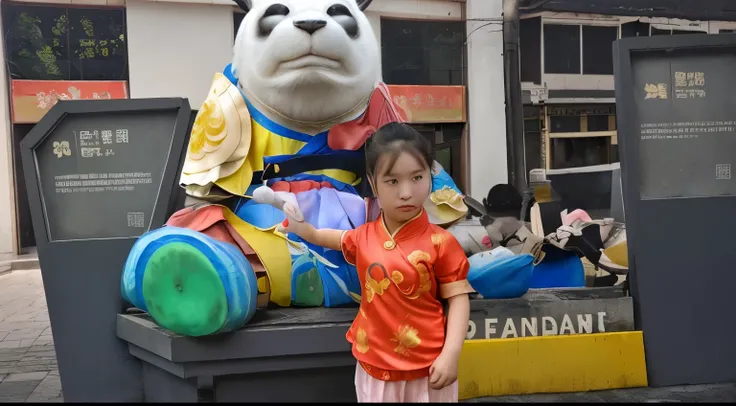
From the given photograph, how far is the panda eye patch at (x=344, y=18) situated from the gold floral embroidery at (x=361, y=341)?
3.94ft

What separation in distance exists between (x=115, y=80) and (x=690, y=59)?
705 cm

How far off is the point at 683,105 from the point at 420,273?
1.60 metres

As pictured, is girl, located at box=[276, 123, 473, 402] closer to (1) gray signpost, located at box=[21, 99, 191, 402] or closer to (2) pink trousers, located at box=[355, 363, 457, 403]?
(2) pink trousers, located at box=[355, 363, 457, 403]

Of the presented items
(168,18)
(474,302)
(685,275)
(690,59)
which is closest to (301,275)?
(474,302)

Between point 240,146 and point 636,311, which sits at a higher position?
point 240,146

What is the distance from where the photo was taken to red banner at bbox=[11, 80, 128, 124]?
7.66 m

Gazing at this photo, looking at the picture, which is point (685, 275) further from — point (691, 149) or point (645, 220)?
point (691, 149)

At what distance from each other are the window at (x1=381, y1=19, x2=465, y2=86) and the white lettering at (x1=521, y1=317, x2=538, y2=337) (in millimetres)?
6027

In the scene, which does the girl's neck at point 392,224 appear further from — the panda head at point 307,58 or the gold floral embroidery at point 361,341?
the panda head at point 307,58

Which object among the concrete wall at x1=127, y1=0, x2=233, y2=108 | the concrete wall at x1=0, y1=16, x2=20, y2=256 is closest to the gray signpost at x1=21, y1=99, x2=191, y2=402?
the concrete wall at x1=127, y1=0, x2=233, y2=108

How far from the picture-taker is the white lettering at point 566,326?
2.39 meters

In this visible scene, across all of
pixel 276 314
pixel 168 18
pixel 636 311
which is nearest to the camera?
pixel 276 314

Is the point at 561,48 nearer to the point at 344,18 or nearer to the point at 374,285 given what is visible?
the point at 344,18

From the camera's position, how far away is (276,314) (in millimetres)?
2205
